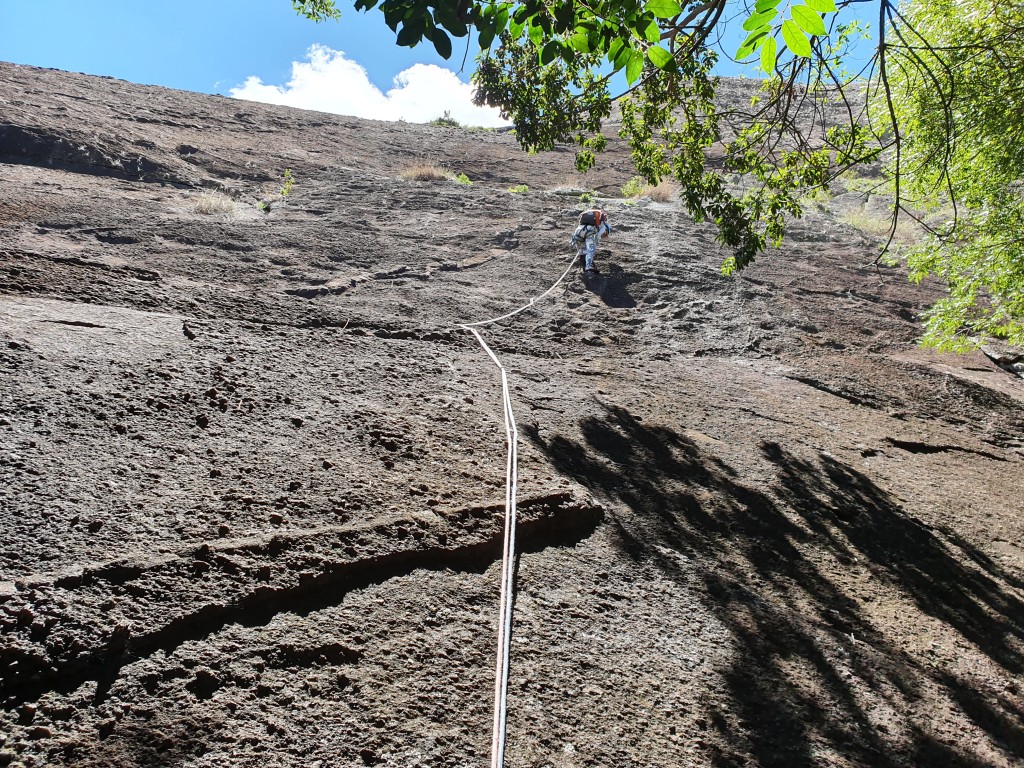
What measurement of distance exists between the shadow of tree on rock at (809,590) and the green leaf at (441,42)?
229cm

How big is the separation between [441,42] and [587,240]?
6.15 m

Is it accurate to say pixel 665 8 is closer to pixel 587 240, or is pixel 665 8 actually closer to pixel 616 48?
pixel 616 48

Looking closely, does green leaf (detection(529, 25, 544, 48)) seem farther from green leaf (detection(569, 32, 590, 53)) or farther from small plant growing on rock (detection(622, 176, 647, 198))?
small plant growing on rock (detection(622, 176, 647, 198))

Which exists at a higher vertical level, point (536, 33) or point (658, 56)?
point (536, 33)

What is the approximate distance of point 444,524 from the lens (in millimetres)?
3076

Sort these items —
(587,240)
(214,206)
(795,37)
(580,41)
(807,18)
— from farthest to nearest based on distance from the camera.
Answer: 1. (587,240)
2. (214,206)
3. (580,41)
4. (795,37)
5. (807,18)

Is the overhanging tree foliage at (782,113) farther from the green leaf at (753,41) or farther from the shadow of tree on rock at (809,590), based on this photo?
the shadow of tree on rock at (809,590)

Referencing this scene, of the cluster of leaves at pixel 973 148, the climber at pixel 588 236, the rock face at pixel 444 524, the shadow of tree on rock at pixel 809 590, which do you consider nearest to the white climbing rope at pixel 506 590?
the rock face at pixel 444 524

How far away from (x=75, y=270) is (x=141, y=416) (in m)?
2.52

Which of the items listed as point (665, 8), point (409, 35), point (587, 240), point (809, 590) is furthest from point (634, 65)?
point (587, 240)

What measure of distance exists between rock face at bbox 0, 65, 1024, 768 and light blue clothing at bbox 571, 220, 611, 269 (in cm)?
141

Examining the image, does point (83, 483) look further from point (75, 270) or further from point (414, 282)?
point (414, 282)

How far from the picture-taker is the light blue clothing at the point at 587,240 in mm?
8766

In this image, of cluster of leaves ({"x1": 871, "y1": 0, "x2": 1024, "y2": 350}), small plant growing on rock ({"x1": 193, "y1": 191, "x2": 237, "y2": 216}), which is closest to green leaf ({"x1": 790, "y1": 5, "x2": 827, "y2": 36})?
cluster of leaves ({"x1": 871, "y1": 0, "x2": 1024, "y2": 350})
